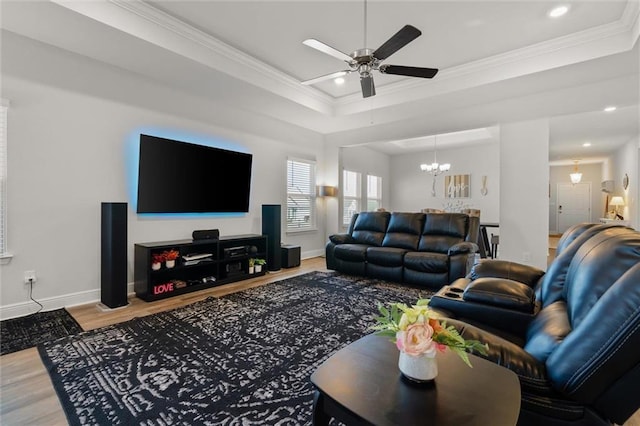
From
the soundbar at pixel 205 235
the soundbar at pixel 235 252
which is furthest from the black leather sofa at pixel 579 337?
the soundbar at pixel 205 235

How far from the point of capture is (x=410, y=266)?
4.23 m

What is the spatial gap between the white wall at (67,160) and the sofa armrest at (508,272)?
151 inches

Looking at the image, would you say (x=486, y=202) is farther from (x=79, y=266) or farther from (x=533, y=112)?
(x=79, y=266)

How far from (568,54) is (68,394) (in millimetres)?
5589

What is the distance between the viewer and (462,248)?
398cm

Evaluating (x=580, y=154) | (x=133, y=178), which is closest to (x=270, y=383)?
(x=133, y=178)

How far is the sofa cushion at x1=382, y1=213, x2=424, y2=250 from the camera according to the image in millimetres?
4691

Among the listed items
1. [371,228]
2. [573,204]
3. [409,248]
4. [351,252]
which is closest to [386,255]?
[409,248]

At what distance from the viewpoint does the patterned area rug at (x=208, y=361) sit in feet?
5.56

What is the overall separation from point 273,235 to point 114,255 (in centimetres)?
233

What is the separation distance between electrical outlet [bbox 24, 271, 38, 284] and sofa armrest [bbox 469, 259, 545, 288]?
422 cm

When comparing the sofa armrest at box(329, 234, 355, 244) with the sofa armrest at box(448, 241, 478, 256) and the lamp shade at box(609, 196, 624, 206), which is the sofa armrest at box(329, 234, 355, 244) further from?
the lamp shade at box(609, 196, 624, 206)

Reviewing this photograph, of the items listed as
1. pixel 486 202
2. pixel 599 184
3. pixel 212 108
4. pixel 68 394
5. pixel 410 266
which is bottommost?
pixel 68 394

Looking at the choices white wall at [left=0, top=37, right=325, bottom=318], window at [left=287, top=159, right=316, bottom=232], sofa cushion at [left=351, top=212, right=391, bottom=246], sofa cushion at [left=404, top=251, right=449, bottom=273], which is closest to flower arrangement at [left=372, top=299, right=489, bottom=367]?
sofa cushion at [left=404, top=251, right=449, bottom=273]
